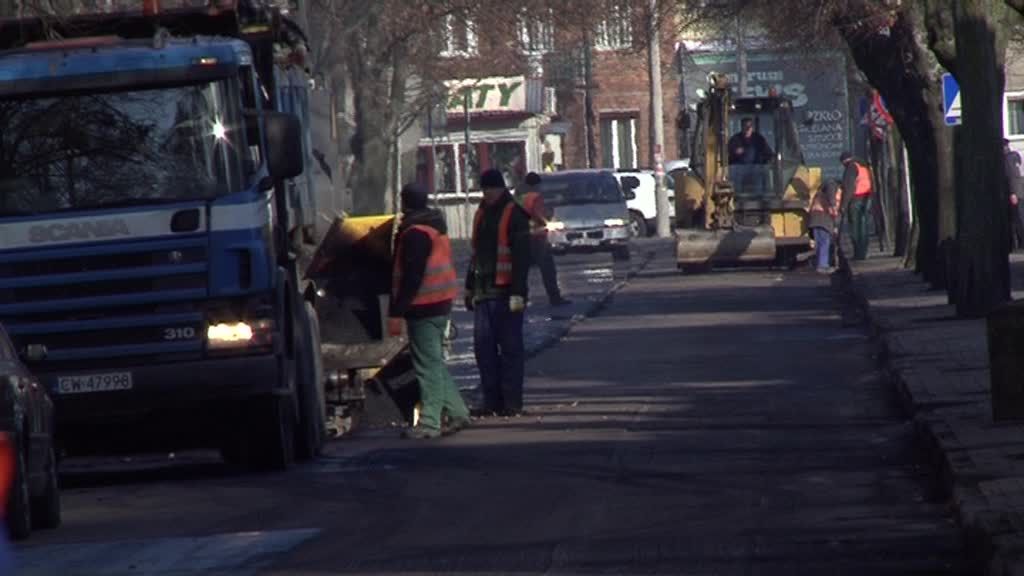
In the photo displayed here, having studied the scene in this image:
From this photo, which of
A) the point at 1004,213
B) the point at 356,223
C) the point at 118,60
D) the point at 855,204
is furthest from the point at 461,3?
the point at 118,60

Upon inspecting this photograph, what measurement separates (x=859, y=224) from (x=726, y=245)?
2605 mm

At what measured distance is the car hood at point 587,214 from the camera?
165 feet

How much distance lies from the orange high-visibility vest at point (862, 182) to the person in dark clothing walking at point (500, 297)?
24.3 m

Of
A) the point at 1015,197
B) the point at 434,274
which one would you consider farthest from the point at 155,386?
the point at 1015,197

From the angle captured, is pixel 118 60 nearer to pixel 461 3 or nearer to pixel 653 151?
pixel 461 3

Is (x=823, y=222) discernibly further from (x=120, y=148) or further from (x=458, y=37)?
(x=120, y=148)

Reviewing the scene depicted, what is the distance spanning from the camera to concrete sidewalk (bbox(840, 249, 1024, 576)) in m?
10.5

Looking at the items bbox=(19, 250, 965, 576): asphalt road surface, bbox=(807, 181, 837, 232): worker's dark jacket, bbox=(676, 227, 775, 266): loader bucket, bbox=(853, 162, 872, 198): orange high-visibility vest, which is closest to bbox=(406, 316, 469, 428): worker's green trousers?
bbox=(19, 250, 965, 576): asphalt road surface

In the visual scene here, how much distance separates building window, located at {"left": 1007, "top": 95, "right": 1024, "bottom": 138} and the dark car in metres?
54.1

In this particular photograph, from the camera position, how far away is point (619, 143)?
270 ft

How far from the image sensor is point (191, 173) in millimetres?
15297

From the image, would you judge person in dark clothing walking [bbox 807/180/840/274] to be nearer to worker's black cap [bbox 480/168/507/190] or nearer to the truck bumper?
worker's black cap [bbox 480/168/507/190]

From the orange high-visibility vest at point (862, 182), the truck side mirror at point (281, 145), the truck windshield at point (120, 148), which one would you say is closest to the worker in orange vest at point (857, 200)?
the orange high-visibility vest at point (862, 182)

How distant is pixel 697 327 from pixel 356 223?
10440 millimetres
